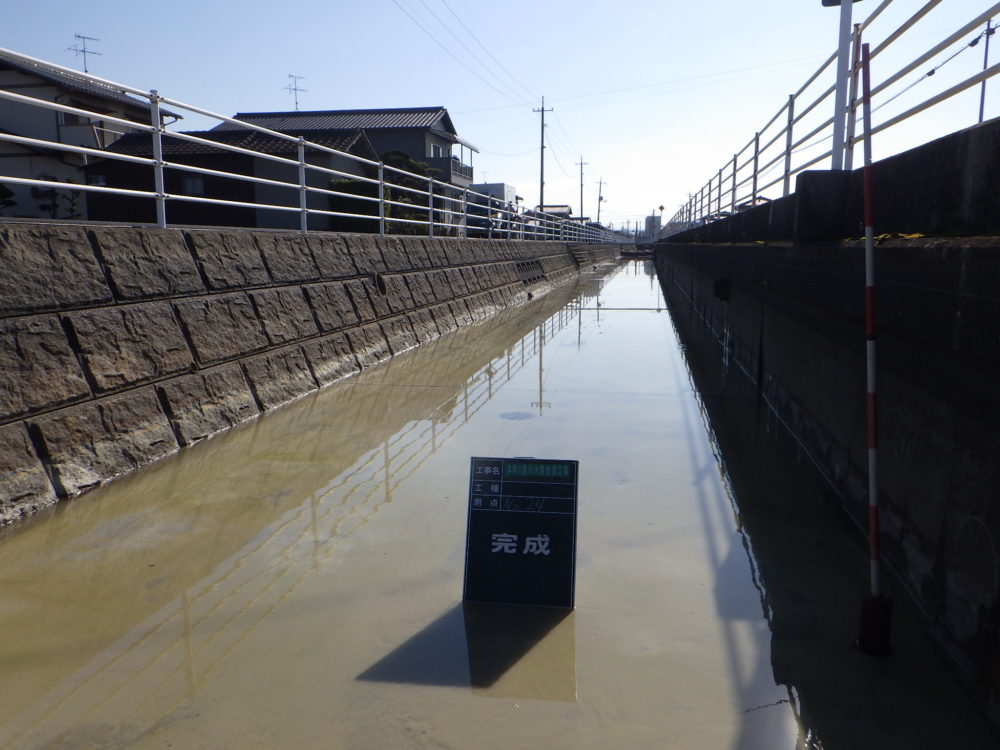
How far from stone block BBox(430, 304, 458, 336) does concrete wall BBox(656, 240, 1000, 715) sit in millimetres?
6538

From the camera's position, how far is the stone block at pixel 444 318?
11245mm

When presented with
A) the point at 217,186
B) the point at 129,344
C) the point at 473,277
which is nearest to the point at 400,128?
the point at 217,186

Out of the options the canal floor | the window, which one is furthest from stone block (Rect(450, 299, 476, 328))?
the window

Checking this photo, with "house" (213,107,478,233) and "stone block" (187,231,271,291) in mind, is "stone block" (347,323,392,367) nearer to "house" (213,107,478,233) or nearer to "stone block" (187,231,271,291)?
"stone block" (187,231,271,291)

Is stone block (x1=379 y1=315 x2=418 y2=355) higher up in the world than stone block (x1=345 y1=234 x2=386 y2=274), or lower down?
lower down

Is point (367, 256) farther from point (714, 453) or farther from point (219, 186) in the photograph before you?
point (219, 186)

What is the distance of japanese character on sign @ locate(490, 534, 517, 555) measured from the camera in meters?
2.87

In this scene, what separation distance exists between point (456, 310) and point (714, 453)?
750 cm

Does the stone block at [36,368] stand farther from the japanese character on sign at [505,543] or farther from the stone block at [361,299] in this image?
the stone block at [361,299]

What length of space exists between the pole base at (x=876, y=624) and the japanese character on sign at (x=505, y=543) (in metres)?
1.18

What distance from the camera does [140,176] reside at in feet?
85.9

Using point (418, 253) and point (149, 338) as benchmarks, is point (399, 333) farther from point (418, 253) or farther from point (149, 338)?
point (149, 338)

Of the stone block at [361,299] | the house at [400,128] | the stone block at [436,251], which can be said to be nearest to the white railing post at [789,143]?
the stone block at [361,299]

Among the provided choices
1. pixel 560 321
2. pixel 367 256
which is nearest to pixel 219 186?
pixel 560 321
